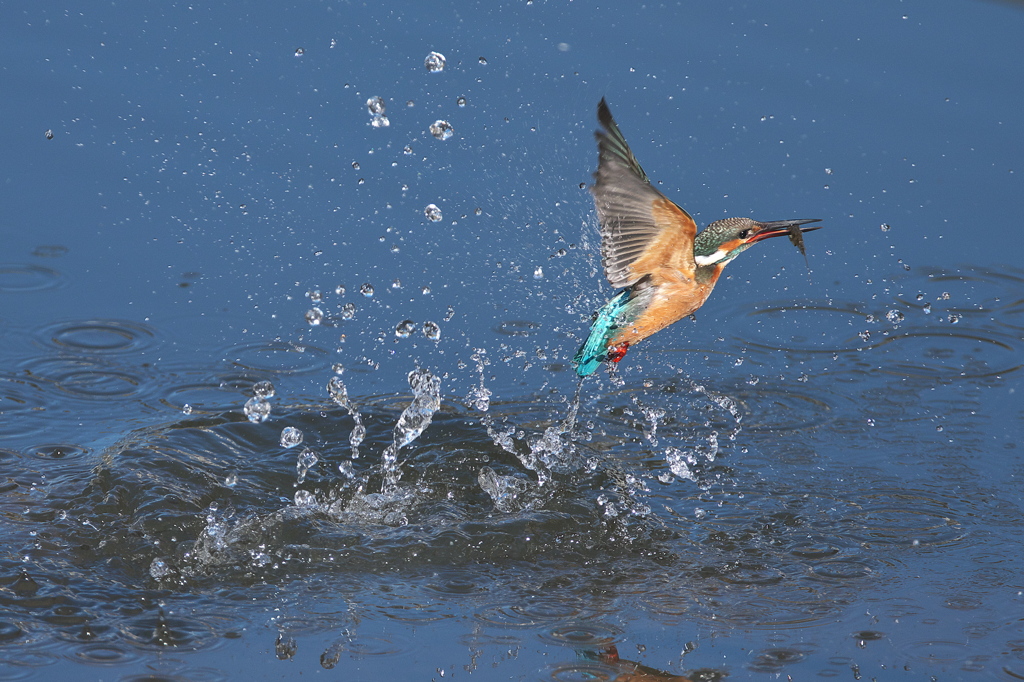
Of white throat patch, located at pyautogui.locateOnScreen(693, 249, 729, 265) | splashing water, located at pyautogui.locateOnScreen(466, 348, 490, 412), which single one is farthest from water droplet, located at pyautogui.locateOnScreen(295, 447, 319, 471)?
white throat patch, located at pyautogui.locateOnScreen(693, 249, 729, 265)

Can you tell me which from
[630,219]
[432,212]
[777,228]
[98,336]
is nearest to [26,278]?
[98,336]

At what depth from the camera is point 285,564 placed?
10.0 feet

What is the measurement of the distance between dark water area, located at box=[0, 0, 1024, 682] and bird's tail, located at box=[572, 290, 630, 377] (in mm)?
409

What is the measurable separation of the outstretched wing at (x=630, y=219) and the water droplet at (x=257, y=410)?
1.48 m

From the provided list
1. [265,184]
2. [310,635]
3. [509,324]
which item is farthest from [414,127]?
[310,635]

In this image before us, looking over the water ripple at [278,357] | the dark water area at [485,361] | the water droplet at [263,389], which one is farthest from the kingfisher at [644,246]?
the water ripple at [278,357]

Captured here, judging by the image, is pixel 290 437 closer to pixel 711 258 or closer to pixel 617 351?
pixel 617 351

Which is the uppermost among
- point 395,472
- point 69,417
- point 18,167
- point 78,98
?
point 78,98

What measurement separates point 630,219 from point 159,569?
5.39 feet

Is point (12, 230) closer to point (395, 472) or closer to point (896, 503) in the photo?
point (395, 472)

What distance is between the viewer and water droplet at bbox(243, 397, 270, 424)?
402cm

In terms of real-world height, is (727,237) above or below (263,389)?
above

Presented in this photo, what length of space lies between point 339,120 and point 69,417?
2.09 metres

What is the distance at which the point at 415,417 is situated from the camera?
12.9 ft
